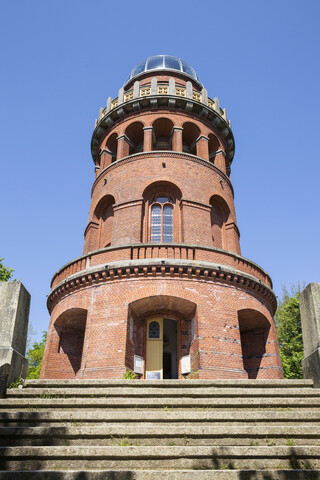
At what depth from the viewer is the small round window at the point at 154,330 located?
13.7 metres

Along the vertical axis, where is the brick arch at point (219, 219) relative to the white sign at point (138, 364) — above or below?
above

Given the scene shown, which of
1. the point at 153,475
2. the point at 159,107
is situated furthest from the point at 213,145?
the point at 153,475

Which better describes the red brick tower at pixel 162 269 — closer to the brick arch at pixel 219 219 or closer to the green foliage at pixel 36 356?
the brick arch at pixel 219 219

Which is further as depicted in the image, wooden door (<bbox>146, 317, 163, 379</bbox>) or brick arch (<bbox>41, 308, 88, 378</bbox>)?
brick arch (<bbox>41, 308, 88, 378</bbox>)

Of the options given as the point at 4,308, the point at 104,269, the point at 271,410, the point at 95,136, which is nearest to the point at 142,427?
the point at 271,410

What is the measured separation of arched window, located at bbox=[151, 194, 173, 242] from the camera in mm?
15820

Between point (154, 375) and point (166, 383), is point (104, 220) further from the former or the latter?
point (166, 383)

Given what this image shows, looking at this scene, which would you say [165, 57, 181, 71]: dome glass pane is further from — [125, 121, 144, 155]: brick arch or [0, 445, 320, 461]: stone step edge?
[0, 445, 320, 461]: stone step edge

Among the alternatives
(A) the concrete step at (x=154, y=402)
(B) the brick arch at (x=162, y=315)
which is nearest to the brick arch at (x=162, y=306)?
(B) the brick arch at (x=162, y=315)

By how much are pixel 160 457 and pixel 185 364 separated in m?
8.05

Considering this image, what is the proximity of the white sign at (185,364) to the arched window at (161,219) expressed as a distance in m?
4.99

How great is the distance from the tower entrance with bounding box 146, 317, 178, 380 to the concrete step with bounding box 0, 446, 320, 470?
8560mm

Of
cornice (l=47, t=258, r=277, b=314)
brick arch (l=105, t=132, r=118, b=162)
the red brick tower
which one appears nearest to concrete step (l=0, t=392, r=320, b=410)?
the red brick tower

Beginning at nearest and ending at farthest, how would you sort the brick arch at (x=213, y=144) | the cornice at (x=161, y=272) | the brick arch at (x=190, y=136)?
the cornice at (x=161, y=272)
the brick arch at (x=190, y=136)
the brick arch at (x=213, y=144)
